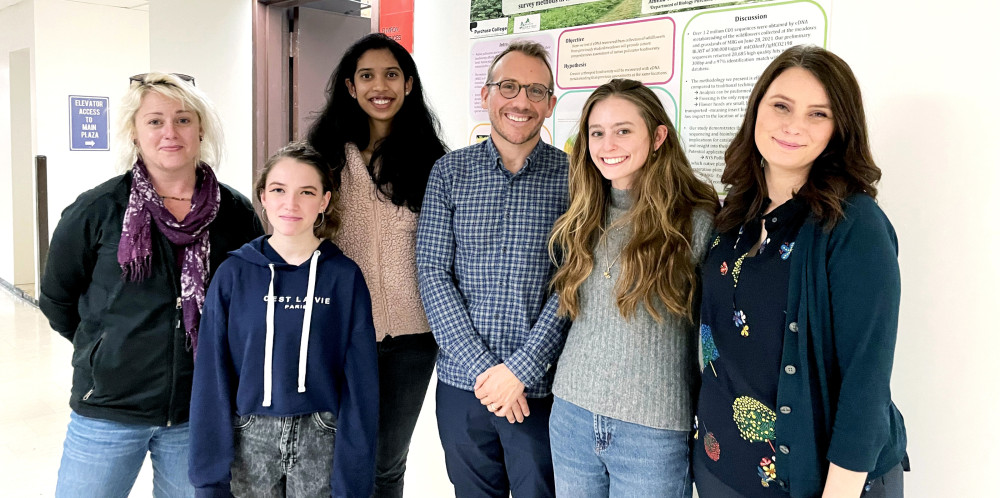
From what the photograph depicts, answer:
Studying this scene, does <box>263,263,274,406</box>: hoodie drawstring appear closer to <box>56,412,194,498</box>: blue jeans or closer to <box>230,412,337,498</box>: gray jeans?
<box>230,412,337,498</box>: gray jeans

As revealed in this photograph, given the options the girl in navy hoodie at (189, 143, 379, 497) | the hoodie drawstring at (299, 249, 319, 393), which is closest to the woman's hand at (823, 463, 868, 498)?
the girl in navy hoodie at (189, 143, 379, 497)

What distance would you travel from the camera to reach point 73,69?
6.83m

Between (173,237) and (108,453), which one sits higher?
(173,237)

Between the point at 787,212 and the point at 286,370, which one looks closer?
the point at 787,212

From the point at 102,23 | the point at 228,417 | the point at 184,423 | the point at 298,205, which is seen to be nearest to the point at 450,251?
the point at 298,205

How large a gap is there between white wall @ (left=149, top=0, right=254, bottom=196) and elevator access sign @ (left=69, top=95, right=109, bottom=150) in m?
3.11

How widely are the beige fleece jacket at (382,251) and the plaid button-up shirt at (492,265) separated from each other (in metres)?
0.12

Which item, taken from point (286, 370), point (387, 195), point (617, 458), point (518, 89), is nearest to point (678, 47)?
point (518, 89)

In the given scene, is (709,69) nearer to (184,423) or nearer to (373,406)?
(373,406)

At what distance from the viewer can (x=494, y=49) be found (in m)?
2.64

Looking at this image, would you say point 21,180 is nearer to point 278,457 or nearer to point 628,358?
point 278,457

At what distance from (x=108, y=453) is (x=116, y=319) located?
35 cm

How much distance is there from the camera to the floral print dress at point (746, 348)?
1.37 metres

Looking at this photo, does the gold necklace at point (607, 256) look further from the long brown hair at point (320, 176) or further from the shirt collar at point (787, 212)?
the long brown hair at point (320, 176)
